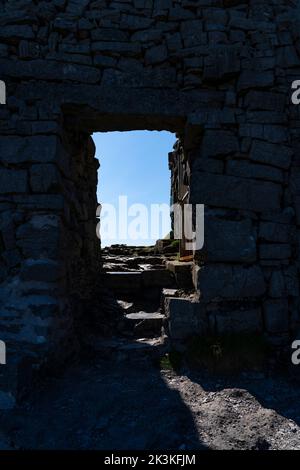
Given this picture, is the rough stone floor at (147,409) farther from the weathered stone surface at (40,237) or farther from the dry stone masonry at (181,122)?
the weathered stone surface at (40,237)

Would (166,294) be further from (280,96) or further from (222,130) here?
(280,96)

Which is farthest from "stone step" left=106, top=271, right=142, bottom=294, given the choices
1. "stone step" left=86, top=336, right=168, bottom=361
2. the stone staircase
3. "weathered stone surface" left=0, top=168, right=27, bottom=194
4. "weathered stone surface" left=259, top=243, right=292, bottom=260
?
"weathered stone surface" left=0, top=168, right=27, bottom=194

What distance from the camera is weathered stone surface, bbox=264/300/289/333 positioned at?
3.98 meters

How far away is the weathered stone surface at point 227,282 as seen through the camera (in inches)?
156

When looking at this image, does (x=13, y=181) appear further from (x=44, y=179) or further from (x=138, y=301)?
(x=138, y=301)

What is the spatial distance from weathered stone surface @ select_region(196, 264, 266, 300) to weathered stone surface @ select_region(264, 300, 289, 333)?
204 millimetres

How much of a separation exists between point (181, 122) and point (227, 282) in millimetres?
2000

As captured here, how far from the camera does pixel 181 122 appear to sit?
4.34m

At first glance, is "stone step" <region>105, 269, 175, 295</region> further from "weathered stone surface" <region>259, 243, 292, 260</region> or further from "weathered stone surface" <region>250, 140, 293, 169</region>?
"weathered stone surface" <region>250, 140, 293, 169</region>

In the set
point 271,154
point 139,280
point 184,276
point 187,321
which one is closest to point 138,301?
point 139,280

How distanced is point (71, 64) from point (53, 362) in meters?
3.34

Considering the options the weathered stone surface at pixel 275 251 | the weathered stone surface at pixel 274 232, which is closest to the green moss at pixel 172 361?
the weathered stone surface at pixel 275 251

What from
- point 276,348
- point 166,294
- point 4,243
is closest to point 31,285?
point 4,243
